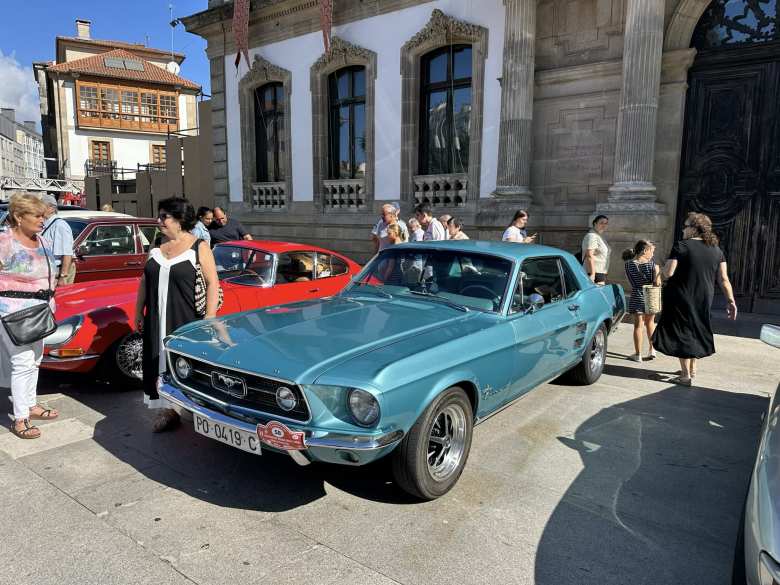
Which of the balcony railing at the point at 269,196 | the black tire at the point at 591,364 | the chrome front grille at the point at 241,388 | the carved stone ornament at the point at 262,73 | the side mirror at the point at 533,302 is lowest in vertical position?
the black tire at the point at 591,364

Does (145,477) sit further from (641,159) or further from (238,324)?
Answer: (641,159)

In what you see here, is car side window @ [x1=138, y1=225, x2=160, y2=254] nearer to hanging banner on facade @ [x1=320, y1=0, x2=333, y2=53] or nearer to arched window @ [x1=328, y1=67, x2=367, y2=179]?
arched window @ [x1=328, y1=67, x2=367, y2=179]

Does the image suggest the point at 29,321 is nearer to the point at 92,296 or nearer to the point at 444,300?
the point at 92,296

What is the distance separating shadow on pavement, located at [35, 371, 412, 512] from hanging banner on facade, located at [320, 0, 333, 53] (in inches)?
426

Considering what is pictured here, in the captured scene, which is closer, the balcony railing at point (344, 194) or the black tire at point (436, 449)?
the black tire at point (436, 449)

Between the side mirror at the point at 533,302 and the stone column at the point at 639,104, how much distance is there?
18.3 ft

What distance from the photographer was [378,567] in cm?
271

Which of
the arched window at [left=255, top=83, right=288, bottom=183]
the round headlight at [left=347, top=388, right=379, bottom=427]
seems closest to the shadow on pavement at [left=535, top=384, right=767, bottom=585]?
the round headlight at [left=347, top=388, right=379, bottom=427]

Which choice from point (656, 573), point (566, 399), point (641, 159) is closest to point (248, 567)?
point (656, 573)

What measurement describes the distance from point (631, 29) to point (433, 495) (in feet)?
28.1

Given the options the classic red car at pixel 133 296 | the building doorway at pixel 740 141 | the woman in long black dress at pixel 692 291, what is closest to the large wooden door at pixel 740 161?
the building doorway at pixel 740 141

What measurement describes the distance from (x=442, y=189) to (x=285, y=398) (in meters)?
9.32

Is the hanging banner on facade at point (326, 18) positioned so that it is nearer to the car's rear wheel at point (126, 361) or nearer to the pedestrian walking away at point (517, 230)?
the pedestrian walking away at point (517, 230)

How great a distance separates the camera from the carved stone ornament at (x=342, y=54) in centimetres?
1264
